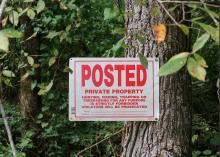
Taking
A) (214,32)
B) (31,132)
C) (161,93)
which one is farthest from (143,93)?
(31,132)

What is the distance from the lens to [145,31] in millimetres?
2152

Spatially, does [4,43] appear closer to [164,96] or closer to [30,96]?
[164,96]

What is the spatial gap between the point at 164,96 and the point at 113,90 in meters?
0.23

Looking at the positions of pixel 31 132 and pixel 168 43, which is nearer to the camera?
pixel 168 43

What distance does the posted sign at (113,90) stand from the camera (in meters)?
2.15

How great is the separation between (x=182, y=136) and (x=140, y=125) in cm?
20

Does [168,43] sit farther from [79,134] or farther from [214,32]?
[79,134]

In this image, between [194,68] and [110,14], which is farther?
[110,14]

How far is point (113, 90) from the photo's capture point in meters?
2.18

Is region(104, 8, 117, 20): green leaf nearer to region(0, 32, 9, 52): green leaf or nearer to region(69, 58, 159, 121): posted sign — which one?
region(69, 58, 159, 121): posted sign

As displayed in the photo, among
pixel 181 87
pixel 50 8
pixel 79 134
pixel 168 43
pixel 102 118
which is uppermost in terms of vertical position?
pixel 50 8

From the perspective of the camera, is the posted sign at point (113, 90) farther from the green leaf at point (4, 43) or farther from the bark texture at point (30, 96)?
the bark texture at point (30, 96)

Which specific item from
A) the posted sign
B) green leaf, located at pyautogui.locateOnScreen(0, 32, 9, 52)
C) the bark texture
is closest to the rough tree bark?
the posted sign

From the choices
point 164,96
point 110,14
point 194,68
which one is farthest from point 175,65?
point 164,96
